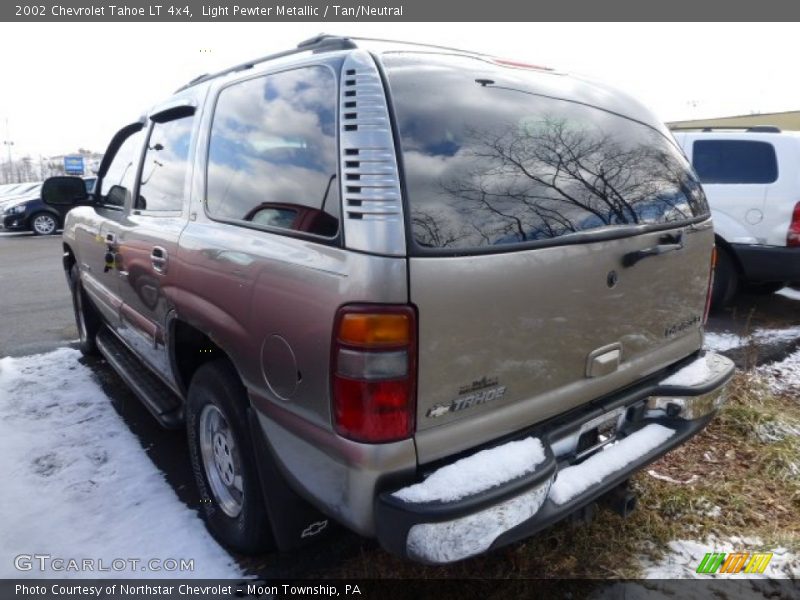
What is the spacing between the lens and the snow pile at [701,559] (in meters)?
2.36

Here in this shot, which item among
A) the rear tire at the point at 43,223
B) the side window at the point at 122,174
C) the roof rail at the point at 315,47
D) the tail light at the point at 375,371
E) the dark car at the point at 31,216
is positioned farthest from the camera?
the rear tire at the point at 43,223

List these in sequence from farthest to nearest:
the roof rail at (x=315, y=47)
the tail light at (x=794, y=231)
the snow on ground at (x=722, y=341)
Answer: the tail light at (x=794, y=231)
the snow on ground at (x=722, y=341)
the roof rail at (x=315, y=47)

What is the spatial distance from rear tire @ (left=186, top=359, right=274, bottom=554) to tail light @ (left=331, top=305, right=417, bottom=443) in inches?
27.8

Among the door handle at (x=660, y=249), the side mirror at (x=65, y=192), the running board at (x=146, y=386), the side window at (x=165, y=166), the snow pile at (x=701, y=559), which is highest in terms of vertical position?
the side window at (x=165, y=166)


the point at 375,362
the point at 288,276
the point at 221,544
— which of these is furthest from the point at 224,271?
the point at 221,544

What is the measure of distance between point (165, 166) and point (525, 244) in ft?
6.90

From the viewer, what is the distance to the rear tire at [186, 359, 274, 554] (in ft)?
7.29

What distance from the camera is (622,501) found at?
7.93 ft

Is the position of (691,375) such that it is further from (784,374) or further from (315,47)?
(784,374)

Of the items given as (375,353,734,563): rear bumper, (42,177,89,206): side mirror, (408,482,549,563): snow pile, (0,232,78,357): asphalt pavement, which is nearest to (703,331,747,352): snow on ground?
(375,353,734,563): rear bumper

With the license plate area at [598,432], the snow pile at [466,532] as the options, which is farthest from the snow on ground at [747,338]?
the snow pile at [466,532]

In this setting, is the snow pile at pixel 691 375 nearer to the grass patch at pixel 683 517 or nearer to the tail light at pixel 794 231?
the grass patch at pixel 683 517

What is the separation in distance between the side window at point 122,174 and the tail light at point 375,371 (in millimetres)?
2471

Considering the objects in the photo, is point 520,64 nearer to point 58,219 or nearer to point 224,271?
point 224,271
